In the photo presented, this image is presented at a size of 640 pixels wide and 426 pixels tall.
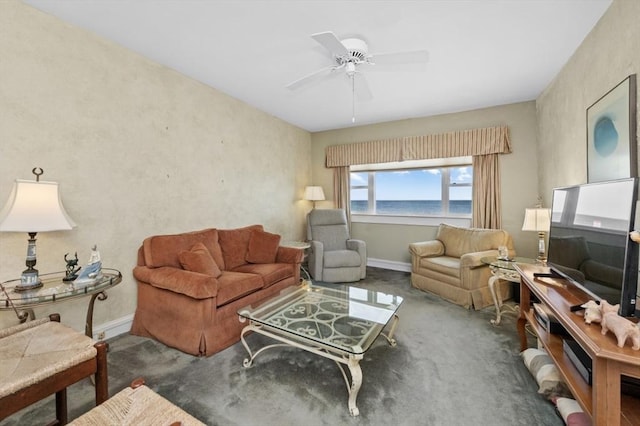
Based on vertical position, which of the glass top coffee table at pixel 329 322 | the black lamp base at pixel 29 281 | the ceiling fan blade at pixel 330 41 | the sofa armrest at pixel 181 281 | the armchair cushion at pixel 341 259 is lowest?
the glass top coffee table at pixel 329 322

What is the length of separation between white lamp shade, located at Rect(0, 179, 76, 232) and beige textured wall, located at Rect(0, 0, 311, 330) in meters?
0.32

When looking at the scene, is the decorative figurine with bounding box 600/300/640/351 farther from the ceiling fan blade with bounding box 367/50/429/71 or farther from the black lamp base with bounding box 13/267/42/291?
the black lamp base with bounding box 13/267/42/291

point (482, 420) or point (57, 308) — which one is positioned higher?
point (57, 308)

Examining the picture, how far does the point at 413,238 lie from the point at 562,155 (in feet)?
7.08

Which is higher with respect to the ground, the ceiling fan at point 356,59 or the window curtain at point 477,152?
the ceiling fan at point 356,59

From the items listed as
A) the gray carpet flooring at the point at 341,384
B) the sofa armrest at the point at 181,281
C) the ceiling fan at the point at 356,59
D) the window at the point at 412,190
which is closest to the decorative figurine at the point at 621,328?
the gray carpet flooring at the point at 341,384

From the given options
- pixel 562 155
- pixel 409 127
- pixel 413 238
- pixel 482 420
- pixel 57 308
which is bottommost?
pixel 482 420

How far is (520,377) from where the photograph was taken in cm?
178

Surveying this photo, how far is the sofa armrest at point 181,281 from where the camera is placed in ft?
6.56

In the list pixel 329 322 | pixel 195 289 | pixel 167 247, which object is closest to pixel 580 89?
pixel 329 322

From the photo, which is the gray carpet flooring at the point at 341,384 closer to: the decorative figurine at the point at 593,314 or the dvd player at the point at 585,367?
the dvd player at the point at 585,367

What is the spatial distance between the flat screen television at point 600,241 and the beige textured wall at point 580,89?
0.88 metres

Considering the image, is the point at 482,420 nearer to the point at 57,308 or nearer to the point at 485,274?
the point at 485,274

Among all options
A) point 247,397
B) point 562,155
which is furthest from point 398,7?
point 247,397
